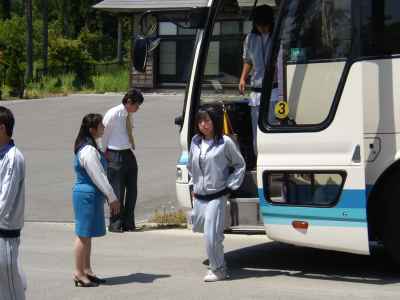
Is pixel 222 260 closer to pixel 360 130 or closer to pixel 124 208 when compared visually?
pixel 360 130

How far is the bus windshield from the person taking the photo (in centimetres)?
887

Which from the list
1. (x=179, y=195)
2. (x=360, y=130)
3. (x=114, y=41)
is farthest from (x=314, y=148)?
(x=114, y=41)

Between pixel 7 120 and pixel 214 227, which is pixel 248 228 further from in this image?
pixel 7 120

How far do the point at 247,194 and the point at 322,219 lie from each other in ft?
3.88

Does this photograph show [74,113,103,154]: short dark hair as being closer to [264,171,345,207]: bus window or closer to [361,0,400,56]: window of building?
[264,171,345,207]: bus window

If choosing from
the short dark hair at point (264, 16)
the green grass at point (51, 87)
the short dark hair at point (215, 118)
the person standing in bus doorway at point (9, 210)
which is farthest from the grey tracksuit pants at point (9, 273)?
the green grass at point (51, 87)

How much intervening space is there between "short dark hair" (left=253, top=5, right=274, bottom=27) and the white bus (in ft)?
2.70

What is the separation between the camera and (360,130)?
8.60 metres

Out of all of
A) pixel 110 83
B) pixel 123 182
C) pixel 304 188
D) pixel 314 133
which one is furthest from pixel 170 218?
pixel 110 83

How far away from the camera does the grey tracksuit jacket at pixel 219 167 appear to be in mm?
9070

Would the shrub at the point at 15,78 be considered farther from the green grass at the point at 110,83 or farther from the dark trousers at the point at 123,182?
the dark trousers at the point at 123,182

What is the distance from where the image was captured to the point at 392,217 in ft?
28.8

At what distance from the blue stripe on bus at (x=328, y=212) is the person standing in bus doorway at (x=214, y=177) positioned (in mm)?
366

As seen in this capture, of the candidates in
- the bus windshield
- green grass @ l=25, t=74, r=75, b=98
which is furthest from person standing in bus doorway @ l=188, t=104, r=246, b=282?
green grass @ l=25, t=74, r=75, b=98
